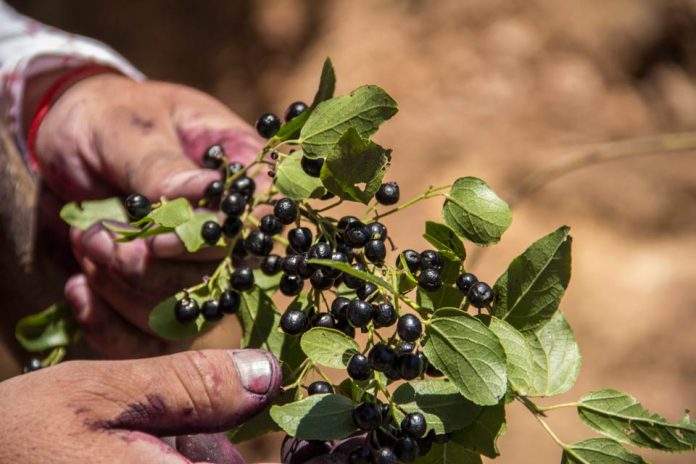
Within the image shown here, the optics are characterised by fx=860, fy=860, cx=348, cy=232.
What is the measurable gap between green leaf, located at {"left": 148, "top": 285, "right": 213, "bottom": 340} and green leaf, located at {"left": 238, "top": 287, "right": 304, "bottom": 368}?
5 centimetres

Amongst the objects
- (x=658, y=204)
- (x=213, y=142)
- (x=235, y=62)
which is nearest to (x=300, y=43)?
(x=235, y=62)

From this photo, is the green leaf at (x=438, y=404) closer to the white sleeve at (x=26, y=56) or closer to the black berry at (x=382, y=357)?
the black berry at (x=382, y=357)

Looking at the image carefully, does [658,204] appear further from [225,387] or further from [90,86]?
[225,387]

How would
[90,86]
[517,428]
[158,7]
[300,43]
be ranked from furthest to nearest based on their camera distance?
[158,7] → [300,43] → [517,428] → [90,86]

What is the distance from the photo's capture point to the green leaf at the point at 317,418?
70 centimetres

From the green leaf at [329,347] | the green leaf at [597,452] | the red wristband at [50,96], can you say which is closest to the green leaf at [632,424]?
the green leaf at [597,452]

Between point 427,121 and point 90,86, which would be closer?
point 90,86

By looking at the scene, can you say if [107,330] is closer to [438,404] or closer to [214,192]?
[214,192]

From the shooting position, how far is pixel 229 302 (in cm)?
88

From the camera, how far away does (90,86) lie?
4.64ft

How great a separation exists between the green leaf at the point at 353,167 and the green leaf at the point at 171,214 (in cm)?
19

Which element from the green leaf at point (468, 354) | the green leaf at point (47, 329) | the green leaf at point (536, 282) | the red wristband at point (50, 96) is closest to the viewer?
the green leaf at point (468, 354)

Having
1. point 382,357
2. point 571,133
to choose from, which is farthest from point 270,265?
point 571,133

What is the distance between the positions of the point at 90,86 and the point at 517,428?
1379mm
